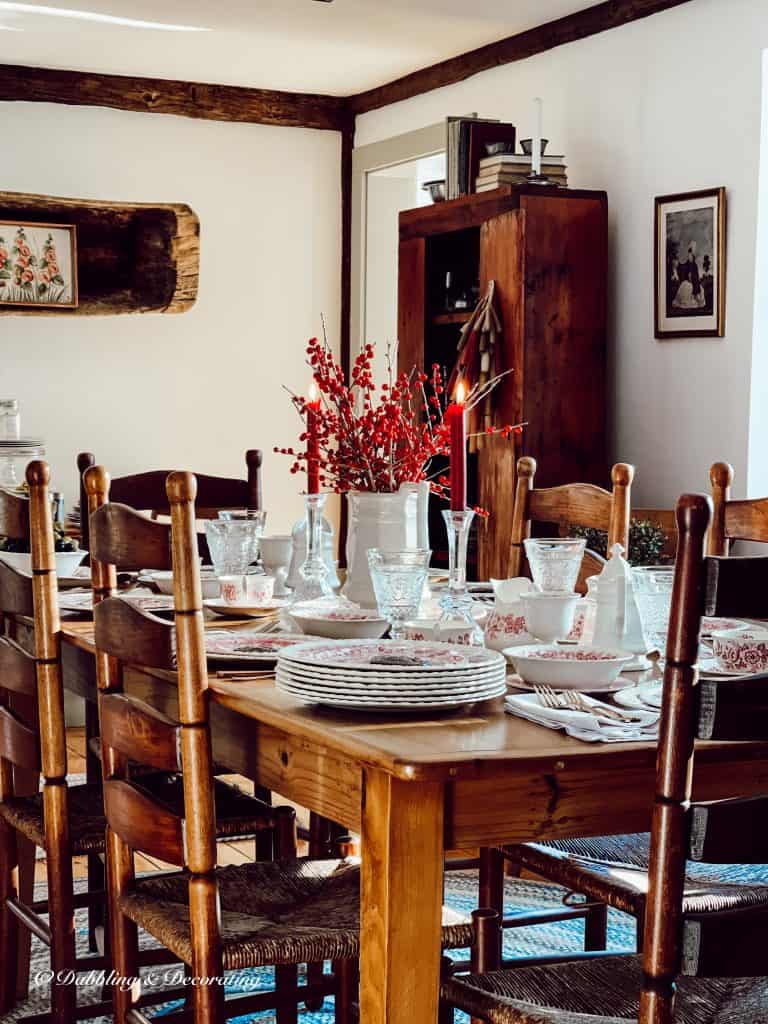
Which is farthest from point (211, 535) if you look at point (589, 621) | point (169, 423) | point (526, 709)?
point (169, 423)

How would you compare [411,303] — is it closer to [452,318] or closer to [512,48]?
[452,318]

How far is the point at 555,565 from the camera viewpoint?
2107 millimetres

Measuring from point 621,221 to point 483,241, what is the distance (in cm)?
49

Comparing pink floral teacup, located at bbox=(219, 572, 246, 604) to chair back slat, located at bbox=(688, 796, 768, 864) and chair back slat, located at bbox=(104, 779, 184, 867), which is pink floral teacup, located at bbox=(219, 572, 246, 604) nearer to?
chair back slat, located at bbox=(104, 779, 184, 867)

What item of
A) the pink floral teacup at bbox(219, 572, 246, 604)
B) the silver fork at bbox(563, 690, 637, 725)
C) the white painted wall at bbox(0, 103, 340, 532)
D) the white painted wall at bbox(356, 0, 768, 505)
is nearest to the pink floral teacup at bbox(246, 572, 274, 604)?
the pink floral teacup at bbox(219, 572, 246, 604)

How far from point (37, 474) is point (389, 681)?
86cm

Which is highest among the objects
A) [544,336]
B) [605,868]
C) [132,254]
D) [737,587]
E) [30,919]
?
[132,254]

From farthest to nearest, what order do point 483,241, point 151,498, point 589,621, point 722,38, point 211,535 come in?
point 483,241 → point 722,38 → point 151,498 → point 211,535 → point 589,621

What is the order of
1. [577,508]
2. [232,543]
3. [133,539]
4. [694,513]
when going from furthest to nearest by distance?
[577,508]
[232,543]
[133,539]
[694,513]

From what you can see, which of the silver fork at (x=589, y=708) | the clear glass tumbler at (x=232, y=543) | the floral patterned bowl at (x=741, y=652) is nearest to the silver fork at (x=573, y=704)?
the silver fork at (x=589, y=708)

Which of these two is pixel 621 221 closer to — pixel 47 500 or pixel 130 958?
pixel 47 500

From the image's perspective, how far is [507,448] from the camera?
4758 millimetres

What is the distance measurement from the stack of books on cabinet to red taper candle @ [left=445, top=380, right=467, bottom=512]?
2895 mm

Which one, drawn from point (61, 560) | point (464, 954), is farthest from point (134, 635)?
point (464, 954)
